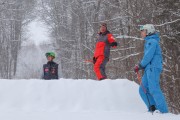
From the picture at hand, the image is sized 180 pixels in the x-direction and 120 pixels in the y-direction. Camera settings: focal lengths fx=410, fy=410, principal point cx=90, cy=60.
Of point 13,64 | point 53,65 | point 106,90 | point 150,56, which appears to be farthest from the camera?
point 13,64

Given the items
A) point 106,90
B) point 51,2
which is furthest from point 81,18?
point 106,90

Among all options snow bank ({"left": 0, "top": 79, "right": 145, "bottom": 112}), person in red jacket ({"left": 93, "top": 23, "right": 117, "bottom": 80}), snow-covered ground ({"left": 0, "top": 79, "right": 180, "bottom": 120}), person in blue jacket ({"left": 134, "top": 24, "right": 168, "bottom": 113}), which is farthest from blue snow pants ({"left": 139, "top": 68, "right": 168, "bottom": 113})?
person in red jacket ({"left": 93, "top": 23, "right": 117, "bottom": 80})

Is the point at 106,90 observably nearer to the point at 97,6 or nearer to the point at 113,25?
the point at 113,25

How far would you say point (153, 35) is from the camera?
25.2 feet

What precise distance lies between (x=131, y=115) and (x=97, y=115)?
0.58m

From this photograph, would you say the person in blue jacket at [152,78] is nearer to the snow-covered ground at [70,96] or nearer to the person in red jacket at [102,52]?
the snow-covered ground at [70,96]

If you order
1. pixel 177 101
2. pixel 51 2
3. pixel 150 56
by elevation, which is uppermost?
pixel 51 2

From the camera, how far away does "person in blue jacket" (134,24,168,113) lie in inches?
286

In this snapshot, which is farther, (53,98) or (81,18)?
(81,18)

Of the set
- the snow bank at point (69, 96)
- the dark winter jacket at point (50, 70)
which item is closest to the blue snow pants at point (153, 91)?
the snow bank at point (69, 96)

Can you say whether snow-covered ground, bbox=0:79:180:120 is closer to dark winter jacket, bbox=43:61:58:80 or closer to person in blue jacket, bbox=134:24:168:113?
person in blue jacket, bbox=134:24:168:113

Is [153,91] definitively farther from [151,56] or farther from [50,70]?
[50,70]

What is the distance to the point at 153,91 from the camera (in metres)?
7.29

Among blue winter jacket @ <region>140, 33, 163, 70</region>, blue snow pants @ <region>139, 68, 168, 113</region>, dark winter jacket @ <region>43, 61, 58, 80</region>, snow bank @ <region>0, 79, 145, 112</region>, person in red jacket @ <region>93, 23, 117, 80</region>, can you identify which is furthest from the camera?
dark winter jacket @ <region>43, 61, 58, 80</region>
